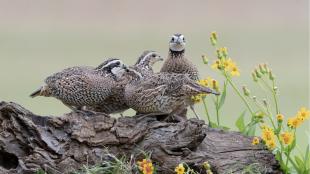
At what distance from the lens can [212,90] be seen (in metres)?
9.21

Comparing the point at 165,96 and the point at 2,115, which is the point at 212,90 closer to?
the point at 165,96

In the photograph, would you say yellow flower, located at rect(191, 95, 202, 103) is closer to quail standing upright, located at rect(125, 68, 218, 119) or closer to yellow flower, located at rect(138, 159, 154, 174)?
quail standing upright, located at rect(125, 68, 218, 119)

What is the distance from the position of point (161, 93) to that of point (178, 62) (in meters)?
1.06

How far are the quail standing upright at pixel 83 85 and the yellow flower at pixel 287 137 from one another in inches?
63.4

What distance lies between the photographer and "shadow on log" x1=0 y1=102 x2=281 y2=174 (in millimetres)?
8602

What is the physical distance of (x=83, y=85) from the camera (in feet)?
30.7

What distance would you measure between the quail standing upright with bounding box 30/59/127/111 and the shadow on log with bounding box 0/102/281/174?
0.44 m

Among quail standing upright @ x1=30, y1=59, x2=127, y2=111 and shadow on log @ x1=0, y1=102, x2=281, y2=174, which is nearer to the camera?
shadow on log @ x1=0, y1=102, x2=281, y2=174

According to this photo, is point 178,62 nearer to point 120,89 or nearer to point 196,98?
point 196,98

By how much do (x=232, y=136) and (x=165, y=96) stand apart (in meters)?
0.74

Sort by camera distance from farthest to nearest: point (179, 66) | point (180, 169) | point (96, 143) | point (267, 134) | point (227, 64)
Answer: point (179, 66)
point (227, 64)
point (267, 134)
point (96, 143)
point (180, 169)

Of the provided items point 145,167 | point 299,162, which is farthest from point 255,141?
point 145,167

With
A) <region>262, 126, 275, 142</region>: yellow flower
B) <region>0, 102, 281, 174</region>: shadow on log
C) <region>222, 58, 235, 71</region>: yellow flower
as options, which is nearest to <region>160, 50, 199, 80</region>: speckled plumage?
<region>222, 58, 235, 71</region>: yellow flower

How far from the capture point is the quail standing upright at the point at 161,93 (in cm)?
920
